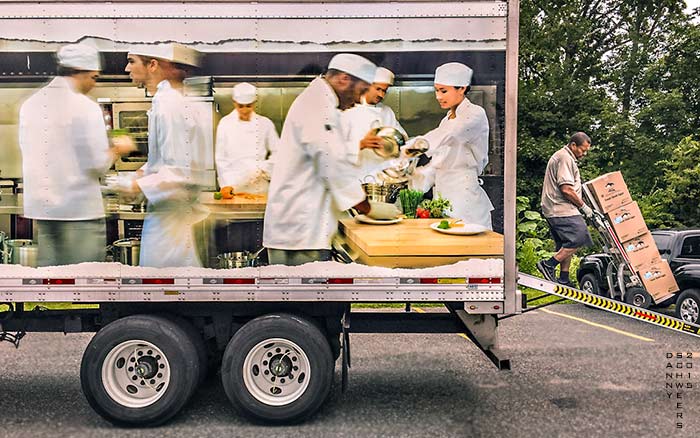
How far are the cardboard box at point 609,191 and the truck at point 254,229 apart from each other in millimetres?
1728

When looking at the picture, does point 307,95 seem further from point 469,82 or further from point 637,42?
point 637,42

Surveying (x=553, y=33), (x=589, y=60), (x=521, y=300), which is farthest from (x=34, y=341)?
(x=589, y=60)

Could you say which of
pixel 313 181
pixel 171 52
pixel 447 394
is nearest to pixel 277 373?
pixel 313 181

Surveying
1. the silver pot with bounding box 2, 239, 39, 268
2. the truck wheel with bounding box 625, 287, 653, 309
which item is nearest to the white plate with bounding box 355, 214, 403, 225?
the silver pot with bounding box 2, 239, 39, 268

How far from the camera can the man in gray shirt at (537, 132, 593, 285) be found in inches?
247

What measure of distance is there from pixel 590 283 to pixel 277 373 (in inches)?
272

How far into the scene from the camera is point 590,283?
1055 cm

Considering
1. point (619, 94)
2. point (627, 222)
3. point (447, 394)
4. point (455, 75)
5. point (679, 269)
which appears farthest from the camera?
point (619, 94)

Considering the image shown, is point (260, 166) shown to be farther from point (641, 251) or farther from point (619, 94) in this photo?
point (619, 94)

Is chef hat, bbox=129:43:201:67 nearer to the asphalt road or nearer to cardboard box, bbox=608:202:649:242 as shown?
the asphalt road

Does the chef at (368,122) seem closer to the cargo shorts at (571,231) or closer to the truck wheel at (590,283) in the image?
the cargo shorts at (571,231)

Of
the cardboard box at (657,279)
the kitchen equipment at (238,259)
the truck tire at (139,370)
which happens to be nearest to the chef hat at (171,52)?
the kitchen equipment at (238,259)

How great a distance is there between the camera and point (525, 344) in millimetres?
8289

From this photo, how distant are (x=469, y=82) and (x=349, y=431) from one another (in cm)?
304
